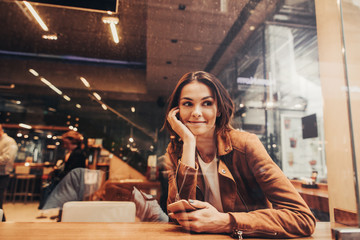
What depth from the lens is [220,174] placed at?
1.56 m

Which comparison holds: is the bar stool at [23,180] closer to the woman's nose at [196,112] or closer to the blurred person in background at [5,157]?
the blurred person in background at [5,157]

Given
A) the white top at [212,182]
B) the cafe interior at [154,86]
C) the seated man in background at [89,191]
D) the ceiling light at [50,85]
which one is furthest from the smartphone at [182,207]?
the ceiling light at [50,85]

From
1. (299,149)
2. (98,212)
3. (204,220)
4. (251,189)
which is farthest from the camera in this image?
(299,149)

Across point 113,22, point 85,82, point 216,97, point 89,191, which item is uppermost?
point 113,22

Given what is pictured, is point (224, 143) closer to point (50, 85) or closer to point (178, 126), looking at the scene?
point (178, 126)

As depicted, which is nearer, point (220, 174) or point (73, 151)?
point (220, 174)

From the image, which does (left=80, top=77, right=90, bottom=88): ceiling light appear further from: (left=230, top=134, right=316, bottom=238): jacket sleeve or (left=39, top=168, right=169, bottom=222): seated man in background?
(left=230, top=134, right=316, bottom=238): jacket sleeve

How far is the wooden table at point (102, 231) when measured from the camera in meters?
1.27

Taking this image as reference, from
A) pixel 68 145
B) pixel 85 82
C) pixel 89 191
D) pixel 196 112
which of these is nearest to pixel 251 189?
pixel 196 112

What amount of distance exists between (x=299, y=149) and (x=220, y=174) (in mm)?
922

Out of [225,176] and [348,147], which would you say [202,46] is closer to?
[225,176]

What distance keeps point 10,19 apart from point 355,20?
3382 mm

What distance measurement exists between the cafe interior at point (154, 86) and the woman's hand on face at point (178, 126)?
0.14m

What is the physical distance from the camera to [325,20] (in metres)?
1.94
